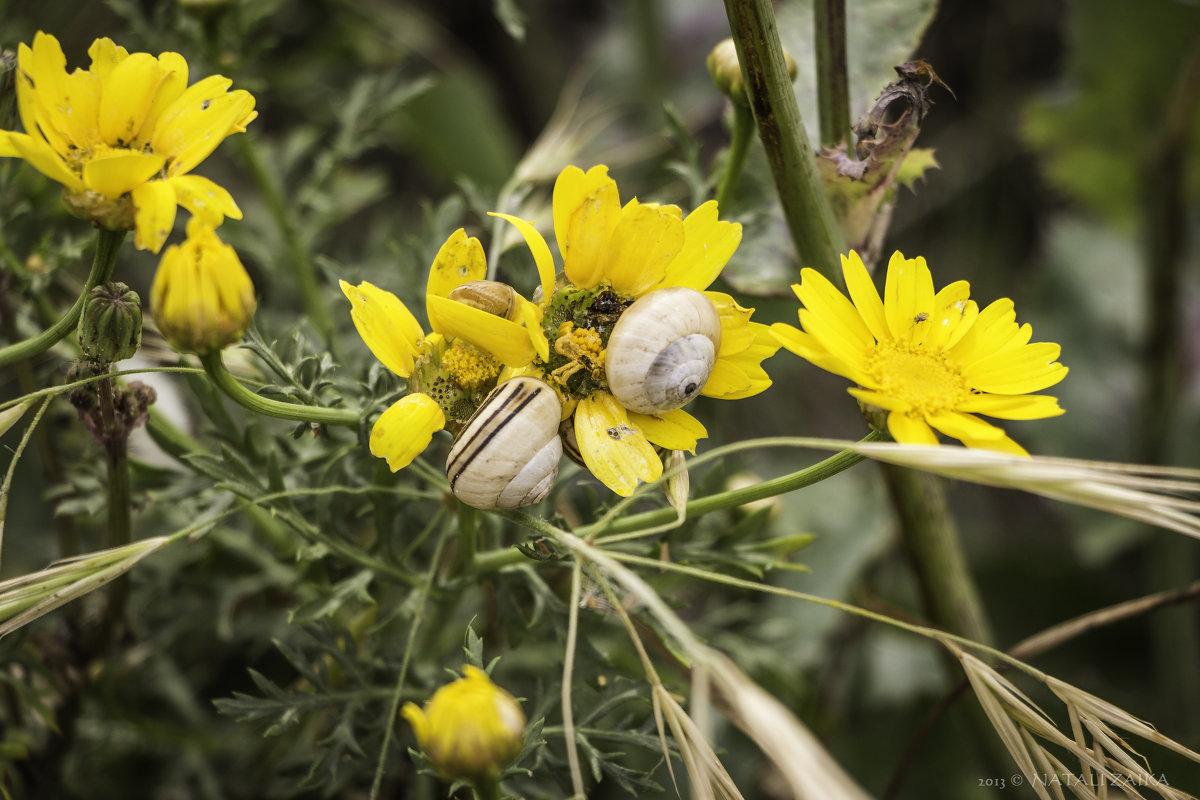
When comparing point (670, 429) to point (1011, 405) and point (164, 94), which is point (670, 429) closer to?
point (1011, 405)

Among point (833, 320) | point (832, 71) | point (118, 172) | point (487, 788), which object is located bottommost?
point (487, 788)

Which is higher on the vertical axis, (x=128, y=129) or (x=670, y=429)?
(x=128, y=129)

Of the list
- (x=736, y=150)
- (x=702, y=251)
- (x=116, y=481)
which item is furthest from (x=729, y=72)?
(x=116, y=481)

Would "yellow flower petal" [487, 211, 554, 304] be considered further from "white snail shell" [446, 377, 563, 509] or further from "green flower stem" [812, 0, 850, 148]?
"green flower stem" [812, 0, 850, 148]

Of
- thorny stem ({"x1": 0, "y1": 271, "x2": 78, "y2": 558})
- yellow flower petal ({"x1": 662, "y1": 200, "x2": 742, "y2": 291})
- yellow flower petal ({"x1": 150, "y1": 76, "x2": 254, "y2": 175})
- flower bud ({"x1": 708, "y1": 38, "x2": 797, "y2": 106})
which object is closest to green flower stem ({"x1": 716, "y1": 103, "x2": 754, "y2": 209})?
flower bud ({"x1": 708, "y1": 38, "x2": 797, "y2": 106})

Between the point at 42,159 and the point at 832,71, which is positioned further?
the point at 832,71

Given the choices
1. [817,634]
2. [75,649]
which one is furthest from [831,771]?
[817,634]

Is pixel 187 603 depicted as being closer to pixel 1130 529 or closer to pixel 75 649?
pixel 75 649
